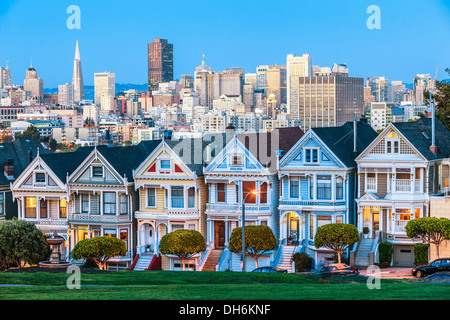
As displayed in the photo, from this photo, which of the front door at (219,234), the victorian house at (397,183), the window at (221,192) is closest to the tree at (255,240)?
the front door at (219,234)

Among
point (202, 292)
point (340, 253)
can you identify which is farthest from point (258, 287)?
point (340, 253)

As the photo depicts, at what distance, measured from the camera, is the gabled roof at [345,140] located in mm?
45656

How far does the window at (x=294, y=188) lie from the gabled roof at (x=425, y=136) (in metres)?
5.71

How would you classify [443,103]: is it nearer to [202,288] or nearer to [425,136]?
[425,136]

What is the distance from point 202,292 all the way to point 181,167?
67.8 ft

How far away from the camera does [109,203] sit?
48.7 metres

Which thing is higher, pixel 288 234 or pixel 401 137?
pixel 401 137

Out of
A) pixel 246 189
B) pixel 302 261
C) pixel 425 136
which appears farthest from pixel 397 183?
pixel 246 189

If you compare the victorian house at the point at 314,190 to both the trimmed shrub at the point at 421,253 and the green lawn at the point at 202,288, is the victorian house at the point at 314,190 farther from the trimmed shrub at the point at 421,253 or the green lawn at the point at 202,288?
the green lawn at the point at 202,288

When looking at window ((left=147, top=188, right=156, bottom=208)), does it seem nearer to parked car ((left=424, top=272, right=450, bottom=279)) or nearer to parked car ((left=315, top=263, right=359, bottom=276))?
parked car ((left=315, top=263, right=359, bottom=276))

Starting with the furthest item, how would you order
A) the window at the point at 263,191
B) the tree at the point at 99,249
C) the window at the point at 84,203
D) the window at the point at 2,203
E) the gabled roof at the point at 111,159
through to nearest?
the window at the point at 2,203, the window at the point at 84,203, the gabled roof at the point at 111,159, the window at the point at 263,191, the tree at the point at 99,249

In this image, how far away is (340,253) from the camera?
144 ft
